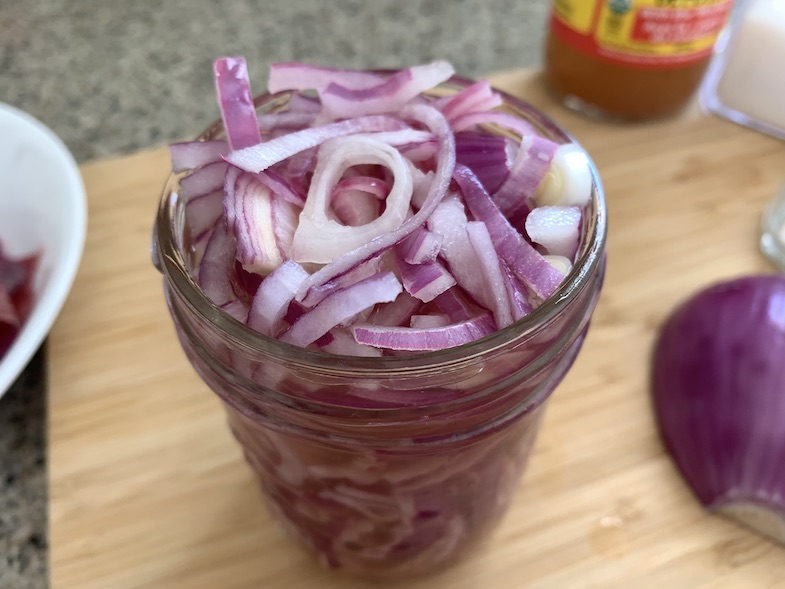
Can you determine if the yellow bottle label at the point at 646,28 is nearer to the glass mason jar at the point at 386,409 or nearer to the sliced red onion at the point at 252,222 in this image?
the glass mason jar at the point at 386,409

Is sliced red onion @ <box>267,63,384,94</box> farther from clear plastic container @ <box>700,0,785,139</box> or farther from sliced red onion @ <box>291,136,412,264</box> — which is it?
clear plastic container @ <box>700,0,785,139</box>

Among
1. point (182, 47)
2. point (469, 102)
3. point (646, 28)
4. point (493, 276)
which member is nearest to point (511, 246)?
point (493, 276)

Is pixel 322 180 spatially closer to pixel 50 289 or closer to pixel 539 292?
pixel 539 292

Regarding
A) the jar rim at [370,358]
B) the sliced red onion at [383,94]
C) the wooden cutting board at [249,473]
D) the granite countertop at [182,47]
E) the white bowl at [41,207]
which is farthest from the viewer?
the granite countertop at [182,47]

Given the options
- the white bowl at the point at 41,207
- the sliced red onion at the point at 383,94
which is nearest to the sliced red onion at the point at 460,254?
the sliced red onion at the point at 383,94

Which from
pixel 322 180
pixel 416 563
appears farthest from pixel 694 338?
pixel 322 180

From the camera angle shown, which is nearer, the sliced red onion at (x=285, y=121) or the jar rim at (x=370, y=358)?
the jar rim at (x=370, y=358)
